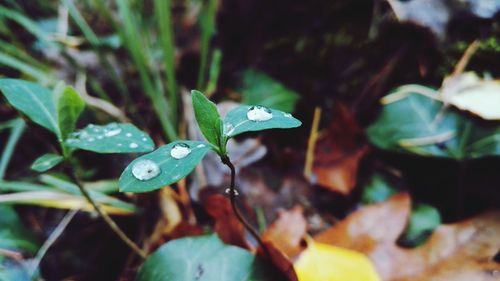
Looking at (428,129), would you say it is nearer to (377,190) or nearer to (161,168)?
(377,190)

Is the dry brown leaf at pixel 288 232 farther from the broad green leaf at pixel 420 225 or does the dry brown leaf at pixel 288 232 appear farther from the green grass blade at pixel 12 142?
the green grass blade at pixel 12 142

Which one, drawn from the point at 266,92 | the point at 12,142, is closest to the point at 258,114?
the point at 266,92

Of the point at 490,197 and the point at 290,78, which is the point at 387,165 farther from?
the point at 290,78

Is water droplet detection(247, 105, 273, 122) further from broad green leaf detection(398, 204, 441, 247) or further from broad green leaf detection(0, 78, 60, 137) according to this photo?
broad green leaf detection(398, 204, 441, 247)

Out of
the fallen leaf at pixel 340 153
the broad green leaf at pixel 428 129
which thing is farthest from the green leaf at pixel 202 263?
the broad green leaf at pixel 428 129

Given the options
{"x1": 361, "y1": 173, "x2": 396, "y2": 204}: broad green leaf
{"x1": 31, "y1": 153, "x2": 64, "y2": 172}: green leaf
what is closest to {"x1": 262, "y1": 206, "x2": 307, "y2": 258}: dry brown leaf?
{"x1": 361, "y1": 173, "x2": 396, "y2": 204}: broad green leaf

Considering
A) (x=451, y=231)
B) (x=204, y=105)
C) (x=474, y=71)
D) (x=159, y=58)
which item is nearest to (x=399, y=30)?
(x=474, y=71)
